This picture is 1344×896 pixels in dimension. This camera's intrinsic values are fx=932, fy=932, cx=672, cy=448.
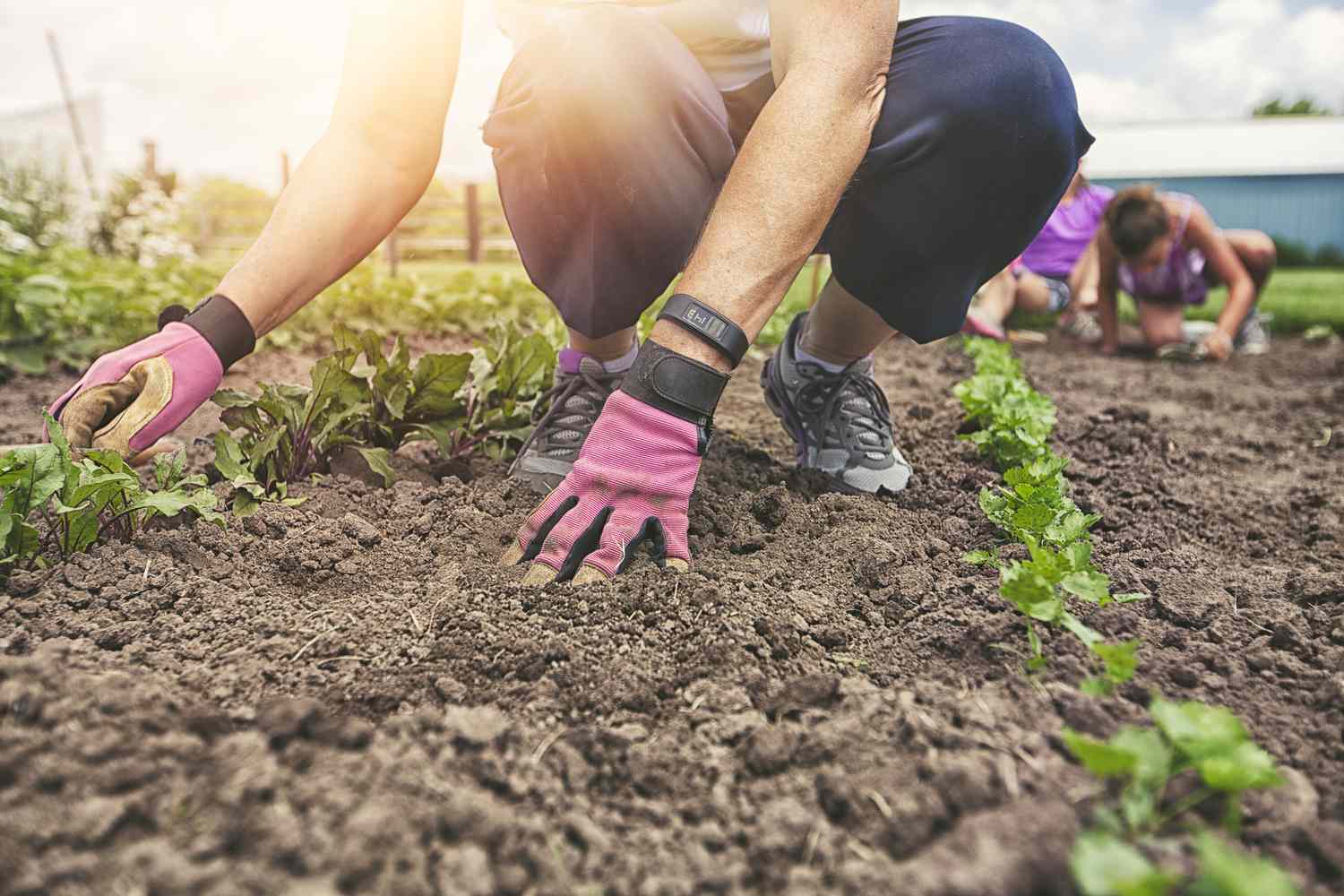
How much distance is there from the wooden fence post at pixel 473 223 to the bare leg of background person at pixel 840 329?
12456 millimetres

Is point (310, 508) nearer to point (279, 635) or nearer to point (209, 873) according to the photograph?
point (279, 635)

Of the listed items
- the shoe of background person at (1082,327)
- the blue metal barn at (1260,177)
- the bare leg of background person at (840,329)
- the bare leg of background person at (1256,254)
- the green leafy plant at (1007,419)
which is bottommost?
the blue metal barn at (1260,177)

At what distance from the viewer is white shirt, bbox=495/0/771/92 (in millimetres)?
2213

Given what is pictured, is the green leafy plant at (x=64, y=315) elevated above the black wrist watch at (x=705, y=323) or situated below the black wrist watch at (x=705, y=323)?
below

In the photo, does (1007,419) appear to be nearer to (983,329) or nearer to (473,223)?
(983,329)

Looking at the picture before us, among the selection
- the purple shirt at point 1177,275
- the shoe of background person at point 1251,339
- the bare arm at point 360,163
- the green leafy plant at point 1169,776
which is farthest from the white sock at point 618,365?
the shoe of background person at point 1251,339

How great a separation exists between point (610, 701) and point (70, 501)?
39.5 inches

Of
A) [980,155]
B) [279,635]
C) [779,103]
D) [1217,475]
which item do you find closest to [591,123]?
[779,103]

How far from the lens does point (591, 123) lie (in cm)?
196

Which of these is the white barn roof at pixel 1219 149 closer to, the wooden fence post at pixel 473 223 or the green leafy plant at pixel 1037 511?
the wooden fence post at pixel 473 223

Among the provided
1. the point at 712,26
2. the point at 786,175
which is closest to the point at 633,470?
the point at 786,175

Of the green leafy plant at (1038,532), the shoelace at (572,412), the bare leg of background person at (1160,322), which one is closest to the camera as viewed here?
the green leafy plant at (1038,532)

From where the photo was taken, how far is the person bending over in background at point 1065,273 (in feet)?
24.3

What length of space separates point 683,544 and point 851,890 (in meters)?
0.78
